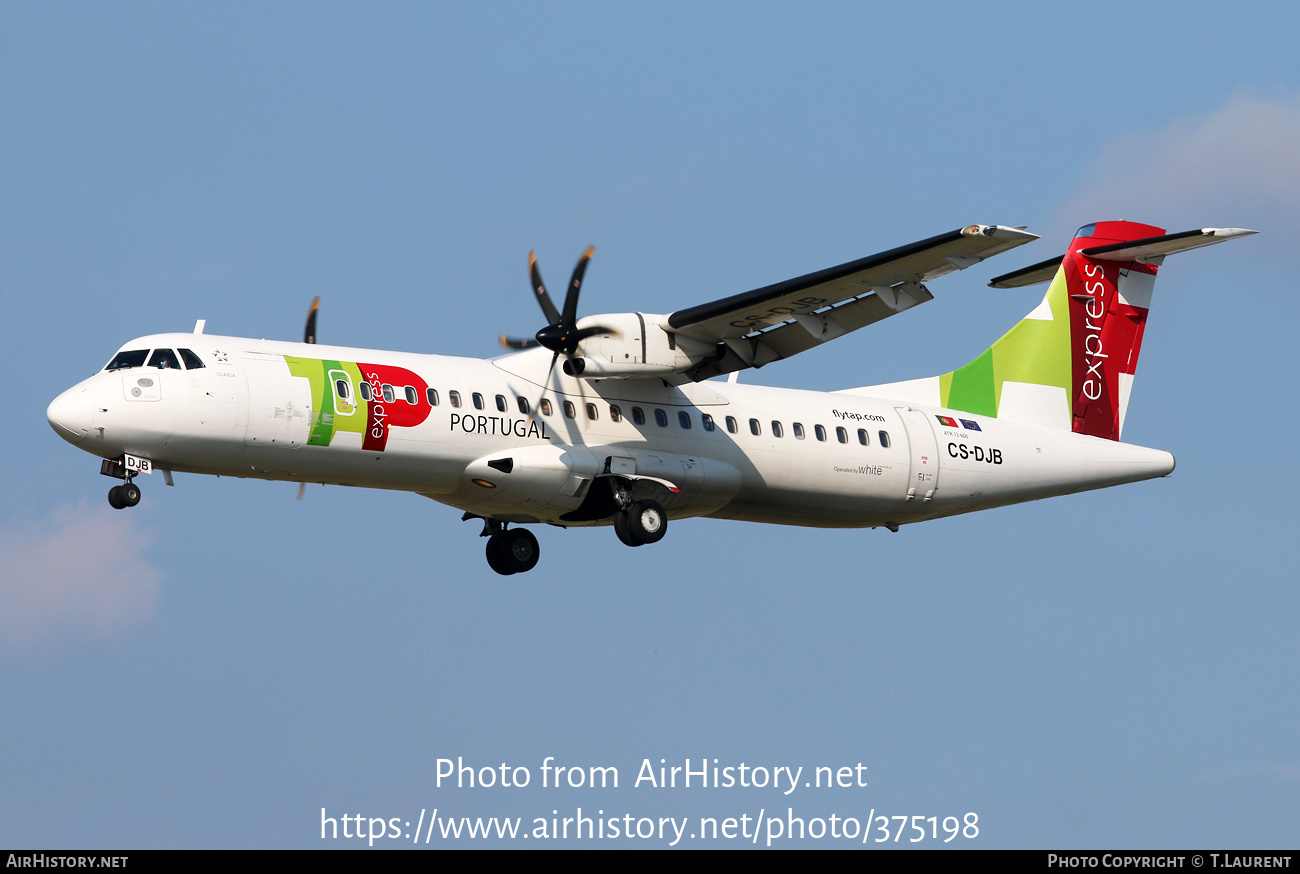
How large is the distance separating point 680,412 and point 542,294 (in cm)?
235

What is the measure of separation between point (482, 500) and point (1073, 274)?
1013 cm

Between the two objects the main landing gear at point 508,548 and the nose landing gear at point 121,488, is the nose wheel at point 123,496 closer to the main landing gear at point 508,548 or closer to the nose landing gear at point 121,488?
the nose landing gear at point 121,488

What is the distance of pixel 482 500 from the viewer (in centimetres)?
2075

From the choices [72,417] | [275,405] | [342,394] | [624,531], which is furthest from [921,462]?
[72,417]

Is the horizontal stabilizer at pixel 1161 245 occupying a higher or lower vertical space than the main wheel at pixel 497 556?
higher

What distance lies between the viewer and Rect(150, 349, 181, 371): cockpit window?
18688 millimetres

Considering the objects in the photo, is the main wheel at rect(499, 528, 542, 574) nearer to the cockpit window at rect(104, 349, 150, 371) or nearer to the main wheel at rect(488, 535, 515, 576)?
the main wheel at rect(488, 535, 515, 576)

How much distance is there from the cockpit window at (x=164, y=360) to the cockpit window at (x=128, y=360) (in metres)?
0.10

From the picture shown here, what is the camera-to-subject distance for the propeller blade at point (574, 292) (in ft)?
67.3

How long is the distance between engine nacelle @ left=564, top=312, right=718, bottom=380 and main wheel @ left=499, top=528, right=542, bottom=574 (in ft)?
10.4

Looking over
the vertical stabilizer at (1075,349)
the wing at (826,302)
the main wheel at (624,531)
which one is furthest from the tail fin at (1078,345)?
the main wheel at (624,531)
